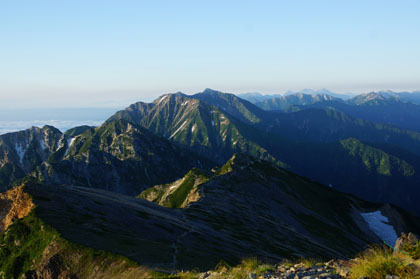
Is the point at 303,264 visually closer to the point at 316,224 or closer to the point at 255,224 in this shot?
the point at 255,224

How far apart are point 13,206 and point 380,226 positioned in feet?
466

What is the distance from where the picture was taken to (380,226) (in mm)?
131875

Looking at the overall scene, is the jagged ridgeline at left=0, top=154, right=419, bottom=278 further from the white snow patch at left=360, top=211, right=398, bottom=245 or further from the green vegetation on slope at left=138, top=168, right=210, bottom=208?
the green vegetation on slope at left=138, top=168, right=210, bottom=208

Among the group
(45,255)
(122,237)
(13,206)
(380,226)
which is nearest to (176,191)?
(380,226)

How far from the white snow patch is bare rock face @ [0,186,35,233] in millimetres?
125434

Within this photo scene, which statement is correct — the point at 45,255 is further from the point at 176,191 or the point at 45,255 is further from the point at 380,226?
the point at 380,226

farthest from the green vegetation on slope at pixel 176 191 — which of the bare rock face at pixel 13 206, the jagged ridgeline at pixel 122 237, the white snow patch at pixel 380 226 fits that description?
the bare rock face at pixel 13 206

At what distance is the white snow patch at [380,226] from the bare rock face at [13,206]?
125 meters

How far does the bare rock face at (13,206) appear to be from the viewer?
36469 mm

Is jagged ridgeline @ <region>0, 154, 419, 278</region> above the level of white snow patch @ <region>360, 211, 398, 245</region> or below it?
above

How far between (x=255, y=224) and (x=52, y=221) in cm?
4523

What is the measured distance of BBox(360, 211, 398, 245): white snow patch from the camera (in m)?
122

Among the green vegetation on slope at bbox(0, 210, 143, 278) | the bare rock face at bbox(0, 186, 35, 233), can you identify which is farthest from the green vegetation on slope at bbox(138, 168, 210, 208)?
the green vegetation on slope at bbox(0, 210, 143, 278)

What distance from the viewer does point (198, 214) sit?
204 feet
